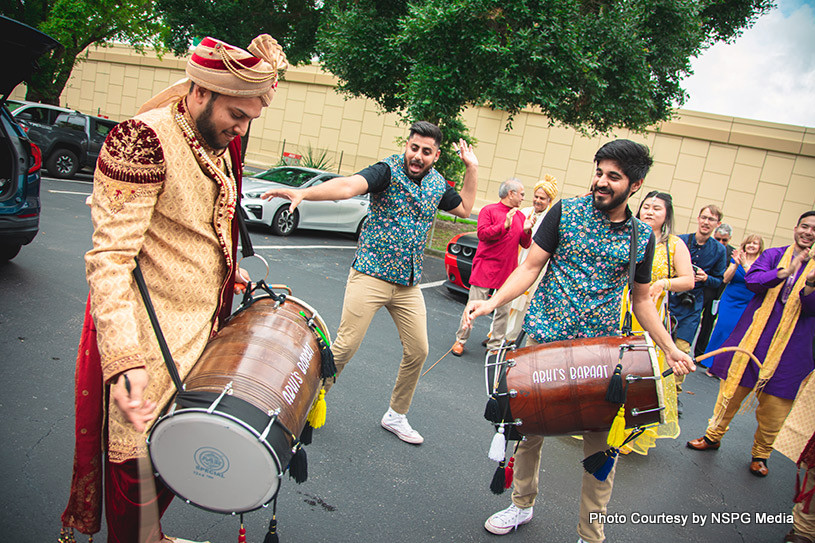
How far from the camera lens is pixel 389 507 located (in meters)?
2.94

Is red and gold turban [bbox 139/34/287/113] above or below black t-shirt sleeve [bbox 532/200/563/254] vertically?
above

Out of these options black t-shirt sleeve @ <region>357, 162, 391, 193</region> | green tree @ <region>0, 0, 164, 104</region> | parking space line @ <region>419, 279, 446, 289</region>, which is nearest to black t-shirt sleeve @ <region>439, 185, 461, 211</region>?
black t-shirt sleeve @ <region>357, 162, 391, 193</region>

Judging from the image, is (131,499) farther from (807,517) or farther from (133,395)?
(807,517)

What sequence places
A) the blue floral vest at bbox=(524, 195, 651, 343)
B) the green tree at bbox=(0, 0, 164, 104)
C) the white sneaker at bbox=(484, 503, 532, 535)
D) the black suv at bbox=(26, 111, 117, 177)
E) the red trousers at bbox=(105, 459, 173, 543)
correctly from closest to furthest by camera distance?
the red trousers at bbox=(105, 459, 173, 543) → the blue floral vest at bbox=(524, 195, 651, 343) → the white sneaker at bbox=(484, 503, 532, 535) → the black suv at bbox=(26, 111, 117, 177) → the green tree at bbox=(0, 0, 164, 104)

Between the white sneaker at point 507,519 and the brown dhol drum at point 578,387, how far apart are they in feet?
2.83

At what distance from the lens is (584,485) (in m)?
2.74

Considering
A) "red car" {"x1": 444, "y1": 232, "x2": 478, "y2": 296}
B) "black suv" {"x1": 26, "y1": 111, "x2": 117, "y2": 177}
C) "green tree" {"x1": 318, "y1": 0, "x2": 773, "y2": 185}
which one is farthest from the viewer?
"black suv" {"x1": 26, "y1": 111, "x2": 117, "y2": 177}

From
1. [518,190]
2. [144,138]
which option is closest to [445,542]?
[144,138]

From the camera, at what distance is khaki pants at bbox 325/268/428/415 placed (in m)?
3.46

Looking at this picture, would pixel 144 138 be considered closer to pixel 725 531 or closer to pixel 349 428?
pixel 349 428

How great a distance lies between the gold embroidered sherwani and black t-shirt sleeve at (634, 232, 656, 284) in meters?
1.96

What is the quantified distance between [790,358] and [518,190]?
2.87m

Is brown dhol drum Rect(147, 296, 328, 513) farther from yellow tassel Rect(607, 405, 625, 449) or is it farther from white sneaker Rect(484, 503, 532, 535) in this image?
white sneaker Rect(484, 503, 532, 535)

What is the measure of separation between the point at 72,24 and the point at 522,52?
1435 cm
